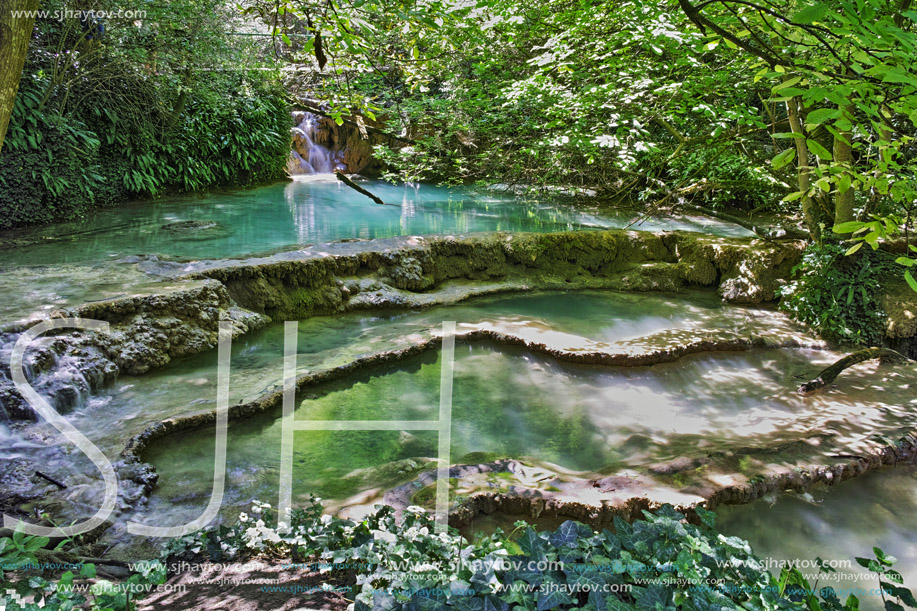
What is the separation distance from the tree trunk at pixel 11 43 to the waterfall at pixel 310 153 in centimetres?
1730

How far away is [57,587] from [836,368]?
6491 millimetres

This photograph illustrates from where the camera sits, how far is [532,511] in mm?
3328

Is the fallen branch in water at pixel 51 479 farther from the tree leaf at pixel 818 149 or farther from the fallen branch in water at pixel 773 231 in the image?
the fallen branch in water at pixel 773 231

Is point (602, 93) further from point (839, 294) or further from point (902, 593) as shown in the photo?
point (902, 593)

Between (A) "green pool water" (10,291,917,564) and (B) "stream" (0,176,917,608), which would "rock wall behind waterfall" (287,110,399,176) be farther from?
(A) "green pool water" (10,291,917,564)

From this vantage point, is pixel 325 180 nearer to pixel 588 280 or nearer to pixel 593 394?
pixel 588 280

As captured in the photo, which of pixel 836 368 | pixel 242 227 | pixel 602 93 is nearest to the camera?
pixel 836 368

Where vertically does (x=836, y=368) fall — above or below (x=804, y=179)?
below

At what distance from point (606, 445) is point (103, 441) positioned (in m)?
3.88

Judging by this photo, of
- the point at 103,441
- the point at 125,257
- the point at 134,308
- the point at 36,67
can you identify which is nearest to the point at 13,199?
the point at 36,67

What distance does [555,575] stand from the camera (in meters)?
1.72

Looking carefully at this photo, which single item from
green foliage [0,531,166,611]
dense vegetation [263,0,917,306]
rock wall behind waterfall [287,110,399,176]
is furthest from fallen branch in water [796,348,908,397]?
rock wall behind waterfall [287,110,399,176]

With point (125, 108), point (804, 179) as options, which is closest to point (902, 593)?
point (804, 179)

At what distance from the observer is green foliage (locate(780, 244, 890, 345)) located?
6.88m
